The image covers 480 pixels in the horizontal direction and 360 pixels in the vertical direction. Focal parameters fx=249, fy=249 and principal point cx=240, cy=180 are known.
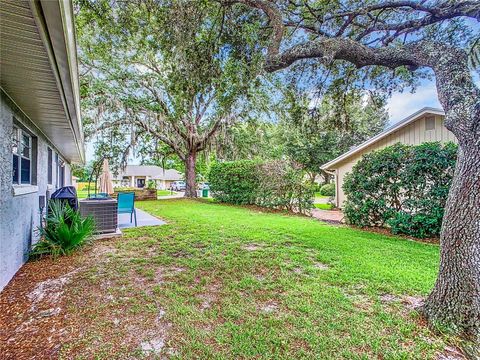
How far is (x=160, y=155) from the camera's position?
60.2 feet

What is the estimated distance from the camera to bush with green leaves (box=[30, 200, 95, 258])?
439cm

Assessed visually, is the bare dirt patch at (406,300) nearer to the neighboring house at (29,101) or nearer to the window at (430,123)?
the neighboring house at (29,101)

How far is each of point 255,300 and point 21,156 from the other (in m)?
4.69

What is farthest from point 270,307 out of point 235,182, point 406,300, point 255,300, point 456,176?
point 235,182

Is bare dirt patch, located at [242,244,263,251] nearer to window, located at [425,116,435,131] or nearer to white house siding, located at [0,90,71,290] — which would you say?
white house siding, located at [0,90,71,290]

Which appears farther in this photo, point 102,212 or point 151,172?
point 151,172

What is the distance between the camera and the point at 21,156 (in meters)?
4.39

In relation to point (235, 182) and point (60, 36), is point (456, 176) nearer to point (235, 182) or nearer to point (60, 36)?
point (60, 36)

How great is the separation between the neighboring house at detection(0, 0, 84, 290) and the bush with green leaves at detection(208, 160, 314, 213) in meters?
7.69

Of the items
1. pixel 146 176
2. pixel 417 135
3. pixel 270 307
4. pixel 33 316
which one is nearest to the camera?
pixel 33 316

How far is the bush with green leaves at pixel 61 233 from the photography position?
4387 mm

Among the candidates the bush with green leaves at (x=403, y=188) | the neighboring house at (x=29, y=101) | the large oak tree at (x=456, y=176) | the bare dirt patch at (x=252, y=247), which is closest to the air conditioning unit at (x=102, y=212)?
the neighboring house at (x=29, y=101)

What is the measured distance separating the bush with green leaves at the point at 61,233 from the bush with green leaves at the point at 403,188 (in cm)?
706

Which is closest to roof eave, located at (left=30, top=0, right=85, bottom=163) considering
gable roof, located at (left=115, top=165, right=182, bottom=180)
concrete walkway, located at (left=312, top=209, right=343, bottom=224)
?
concrete walkway, located at (left=312, top=209, right=343, bottom=224)
